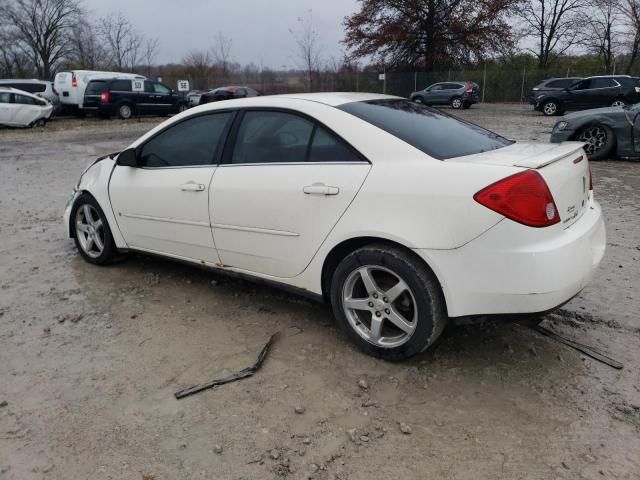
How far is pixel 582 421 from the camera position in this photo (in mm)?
2557

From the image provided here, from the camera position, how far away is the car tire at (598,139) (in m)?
9.59

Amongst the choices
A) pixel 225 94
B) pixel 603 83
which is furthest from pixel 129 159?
pixel 225 94

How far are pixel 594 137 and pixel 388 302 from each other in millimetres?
8481

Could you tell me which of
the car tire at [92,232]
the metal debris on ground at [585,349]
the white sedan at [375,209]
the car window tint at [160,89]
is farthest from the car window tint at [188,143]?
the car window tint at [160,89]

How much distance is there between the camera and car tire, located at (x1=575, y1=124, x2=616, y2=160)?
9594 mm

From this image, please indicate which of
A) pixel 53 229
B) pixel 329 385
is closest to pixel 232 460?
pixel 329 385

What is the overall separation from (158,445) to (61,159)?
11.3 meters

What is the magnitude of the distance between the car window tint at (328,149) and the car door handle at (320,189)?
178 mm

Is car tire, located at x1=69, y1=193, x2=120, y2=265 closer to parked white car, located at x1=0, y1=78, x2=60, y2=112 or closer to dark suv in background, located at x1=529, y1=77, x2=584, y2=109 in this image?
parked white car, located at x1=0, y1=78, x2=60, y2=112

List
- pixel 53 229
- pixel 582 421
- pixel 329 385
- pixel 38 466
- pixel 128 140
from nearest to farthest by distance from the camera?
1. pixel 38 466
2. pixel 582 421
3. pixel 329 385
4. pixel 53 229
5. pixel 128 140

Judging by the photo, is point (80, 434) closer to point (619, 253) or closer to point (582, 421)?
point (582, 421)

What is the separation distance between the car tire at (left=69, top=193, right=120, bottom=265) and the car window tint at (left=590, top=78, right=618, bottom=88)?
71.8 ft

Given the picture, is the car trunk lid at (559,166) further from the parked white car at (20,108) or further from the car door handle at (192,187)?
the parked white car at (20,108)

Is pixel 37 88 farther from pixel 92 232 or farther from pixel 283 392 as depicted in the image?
pixel 283 392
